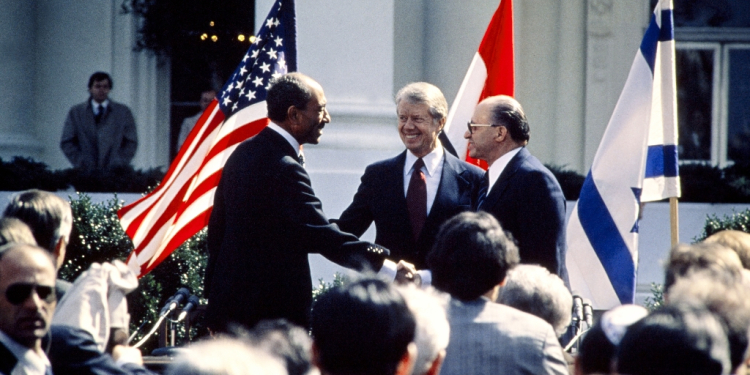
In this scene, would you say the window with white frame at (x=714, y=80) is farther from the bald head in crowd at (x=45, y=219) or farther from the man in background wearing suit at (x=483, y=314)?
the bald head in crowd at (x=45, y=219)

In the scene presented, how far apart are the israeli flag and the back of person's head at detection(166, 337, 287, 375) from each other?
3419 mm

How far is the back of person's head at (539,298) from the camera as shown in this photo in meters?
3.24

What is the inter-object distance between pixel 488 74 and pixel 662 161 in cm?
142

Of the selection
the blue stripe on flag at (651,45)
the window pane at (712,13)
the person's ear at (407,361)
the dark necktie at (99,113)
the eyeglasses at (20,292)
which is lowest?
the person's ear at (407,361)

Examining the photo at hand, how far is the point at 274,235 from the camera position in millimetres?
4203

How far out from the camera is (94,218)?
21.8ft

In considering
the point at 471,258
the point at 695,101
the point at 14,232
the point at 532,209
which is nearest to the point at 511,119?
the point at 532,209

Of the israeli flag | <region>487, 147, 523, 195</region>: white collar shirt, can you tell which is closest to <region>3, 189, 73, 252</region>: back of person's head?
<region>487, 147, 523, 195</region>: white collar shirt

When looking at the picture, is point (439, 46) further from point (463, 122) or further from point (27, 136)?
point (27, 136)

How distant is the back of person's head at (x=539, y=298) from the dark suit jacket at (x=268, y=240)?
99 centimetres

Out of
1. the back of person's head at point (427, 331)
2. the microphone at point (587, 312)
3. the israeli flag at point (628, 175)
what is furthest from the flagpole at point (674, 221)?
the back of person's head at point (427, 331)

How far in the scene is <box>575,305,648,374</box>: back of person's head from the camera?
2.51 m

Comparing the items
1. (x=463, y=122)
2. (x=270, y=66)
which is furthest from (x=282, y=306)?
(x=463, y=122)

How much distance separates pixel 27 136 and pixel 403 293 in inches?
334
